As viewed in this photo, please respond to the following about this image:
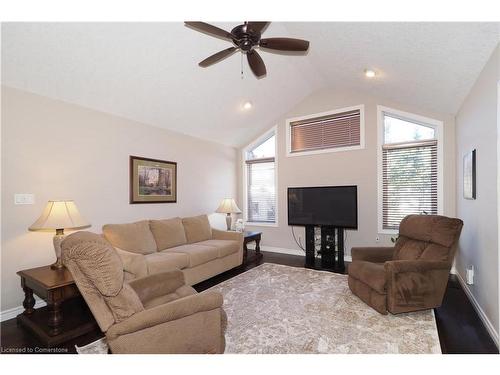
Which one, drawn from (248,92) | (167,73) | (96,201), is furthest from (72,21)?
(248,92)

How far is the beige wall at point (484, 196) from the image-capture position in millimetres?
Answer: 2270

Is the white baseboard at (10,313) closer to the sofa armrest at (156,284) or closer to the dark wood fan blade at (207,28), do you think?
the sofa armrest at (156,284)

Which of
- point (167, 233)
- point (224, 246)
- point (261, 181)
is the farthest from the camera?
point (261, 181)

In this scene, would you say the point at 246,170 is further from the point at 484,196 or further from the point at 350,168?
the point at 484,196

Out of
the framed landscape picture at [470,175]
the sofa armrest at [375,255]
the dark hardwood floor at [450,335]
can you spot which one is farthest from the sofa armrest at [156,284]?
the framed landscape picture at [470,175]

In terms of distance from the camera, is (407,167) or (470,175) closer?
(470,175)

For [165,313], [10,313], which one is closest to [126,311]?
[165,313]

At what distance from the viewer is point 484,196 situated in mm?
2533

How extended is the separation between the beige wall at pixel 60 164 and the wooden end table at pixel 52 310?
0.31 m

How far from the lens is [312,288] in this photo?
3.44m

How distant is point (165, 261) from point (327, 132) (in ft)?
12.3

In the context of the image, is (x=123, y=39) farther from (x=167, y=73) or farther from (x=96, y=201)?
(x=96, y=201)

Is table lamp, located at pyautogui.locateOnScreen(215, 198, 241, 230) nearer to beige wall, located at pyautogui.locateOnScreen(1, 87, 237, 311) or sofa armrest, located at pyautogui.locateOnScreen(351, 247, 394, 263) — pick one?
beige wall, located at pyautogui.locateOnScreen(1, 87, 237, 311)

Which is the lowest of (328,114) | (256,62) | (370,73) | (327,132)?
(327,132)
